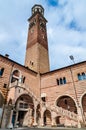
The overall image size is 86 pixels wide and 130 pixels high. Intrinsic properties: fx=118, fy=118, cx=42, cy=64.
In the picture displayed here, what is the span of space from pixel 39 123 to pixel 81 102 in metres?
7.25

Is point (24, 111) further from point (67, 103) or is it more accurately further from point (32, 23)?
point (32, 23)

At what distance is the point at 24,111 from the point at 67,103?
745 cm

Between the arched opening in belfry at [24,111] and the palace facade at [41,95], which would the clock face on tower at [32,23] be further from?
the arched opening in belfry at [24,111]

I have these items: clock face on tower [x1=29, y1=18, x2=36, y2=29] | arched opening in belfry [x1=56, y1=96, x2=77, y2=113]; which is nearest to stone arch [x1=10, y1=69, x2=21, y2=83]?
arched opening in belfry [x1=56, y1=96, x2=77, y2=113]

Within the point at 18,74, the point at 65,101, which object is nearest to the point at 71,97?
the point at 65,101

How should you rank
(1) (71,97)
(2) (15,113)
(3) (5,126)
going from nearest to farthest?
(3) (5,126), (2) (15,113), (1) (71,97)

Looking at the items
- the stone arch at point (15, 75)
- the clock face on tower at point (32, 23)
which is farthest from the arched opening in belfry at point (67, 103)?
the clock face on tower at point (32, 23)

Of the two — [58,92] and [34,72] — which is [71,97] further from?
[34,72]

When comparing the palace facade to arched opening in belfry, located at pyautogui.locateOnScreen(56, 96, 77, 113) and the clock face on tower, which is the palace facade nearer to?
arched opening in belfry, located at pyautogui.locateOnScreen(56, 96, 77, 113)

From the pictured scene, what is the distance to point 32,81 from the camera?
23.2 m

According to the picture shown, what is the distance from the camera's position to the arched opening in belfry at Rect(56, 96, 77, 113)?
63.9 ft

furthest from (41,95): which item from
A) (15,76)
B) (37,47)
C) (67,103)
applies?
(37,47)

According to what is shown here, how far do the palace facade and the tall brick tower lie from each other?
496 mm

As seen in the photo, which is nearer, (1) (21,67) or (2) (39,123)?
(2) (39,123)
